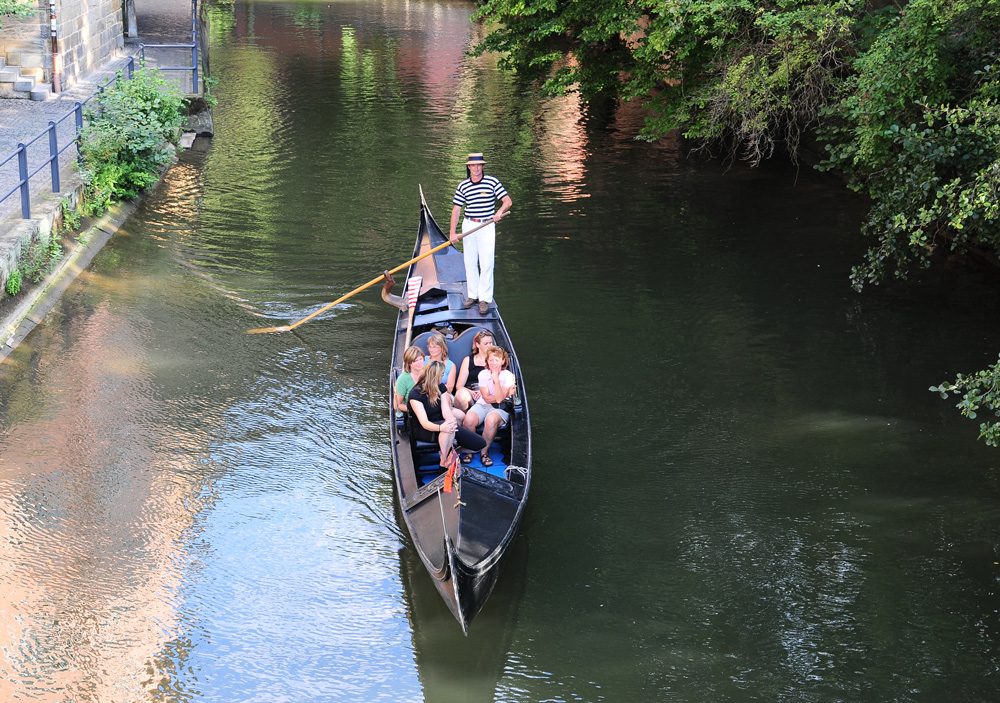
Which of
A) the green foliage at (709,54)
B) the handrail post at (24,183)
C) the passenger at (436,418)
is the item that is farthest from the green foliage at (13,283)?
the green foliage at (709,54)

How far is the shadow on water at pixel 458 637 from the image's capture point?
21.6 ft

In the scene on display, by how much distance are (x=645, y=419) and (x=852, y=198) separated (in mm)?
9307

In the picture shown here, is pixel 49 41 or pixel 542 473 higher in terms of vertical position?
pixel 49 41

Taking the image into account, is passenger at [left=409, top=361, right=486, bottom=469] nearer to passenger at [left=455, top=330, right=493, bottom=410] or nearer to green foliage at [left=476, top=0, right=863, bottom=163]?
passenger at [left=455, top=330, right=493, bottom=410]

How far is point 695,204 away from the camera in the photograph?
55.0 feet

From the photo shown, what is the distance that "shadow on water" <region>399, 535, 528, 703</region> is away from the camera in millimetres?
6590

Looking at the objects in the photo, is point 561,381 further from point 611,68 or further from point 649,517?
point 611,68

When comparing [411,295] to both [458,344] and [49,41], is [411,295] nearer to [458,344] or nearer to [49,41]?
[458,344]

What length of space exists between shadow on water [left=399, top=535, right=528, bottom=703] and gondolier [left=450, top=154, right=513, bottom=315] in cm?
333

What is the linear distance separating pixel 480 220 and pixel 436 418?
297 centimetres

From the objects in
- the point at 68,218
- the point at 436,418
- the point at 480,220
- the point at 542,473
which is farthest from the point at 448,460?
the point at 68,218

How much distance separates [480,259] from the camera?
33.4 feet

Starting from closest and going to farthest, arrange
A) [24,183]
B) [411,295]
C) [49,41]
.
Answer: [411,295] → [24,183] → [49,41]

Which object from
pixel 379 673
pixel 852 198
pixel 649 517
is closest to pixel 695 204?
pixel 852 198
